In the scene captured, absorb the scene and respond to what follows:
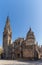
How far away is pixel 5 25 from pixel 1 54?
418 inches

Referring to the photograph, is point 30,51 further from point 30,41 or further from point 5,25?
point 5,25

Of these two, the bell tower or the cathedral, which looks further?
the bell tower

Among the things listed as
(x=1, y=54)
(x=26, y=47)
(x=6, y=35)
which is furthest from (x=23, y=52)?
(x=6, y=35)

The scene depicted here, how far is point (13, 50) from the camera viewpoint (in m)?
32.8

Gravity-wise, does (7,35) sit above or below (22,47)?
above

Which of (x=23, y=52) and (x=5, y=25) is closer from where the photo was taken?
(x=23, y=52)

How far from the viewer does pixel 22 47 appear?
30391 mm

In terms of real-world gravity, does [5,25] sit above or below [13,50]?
above

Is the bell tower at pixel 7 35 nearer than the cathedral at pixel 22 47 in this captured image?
No

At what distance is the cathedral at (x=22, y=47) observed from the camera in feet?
91.1

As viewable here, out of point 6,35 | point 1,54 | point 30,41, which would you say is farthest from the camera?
point 6,35

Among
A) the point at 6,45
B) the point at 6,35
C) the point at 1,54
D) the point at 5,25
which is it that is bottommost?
the point at 1,54

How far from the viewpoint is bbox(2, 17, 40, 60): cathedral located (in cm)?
2778

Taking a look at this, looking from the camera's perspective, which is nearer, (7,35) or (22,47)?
(22,47)
